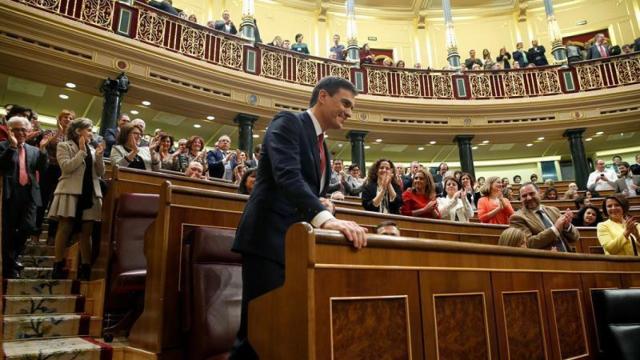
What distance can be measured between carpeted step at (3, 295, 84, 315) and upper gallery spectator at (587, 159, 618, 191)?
302 inches

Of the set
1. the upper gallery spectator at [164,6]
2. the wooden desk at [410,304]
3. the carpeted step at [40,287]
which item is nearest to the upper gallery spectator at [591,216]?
the wooden desk at [410,304]

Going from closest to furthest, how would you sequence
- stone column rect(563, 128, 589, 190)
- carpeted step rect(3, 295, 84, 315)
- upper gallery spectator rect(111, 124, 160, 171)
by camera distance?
carpeted step rect(3, 295, 84, 315) < upper gallery spectator rect(111, 124, 160, 171) < stone column rect(563, 128, 589, 190)

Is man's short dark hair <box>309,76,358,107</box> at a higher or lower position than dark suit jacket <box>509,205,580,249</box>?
higher

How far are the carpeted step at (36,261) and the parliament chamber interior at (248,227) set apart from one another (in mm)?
10

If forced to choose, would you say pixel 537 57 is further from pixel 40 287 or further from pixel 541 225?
pixel 40 287

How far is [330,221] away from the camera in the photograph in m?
1.28

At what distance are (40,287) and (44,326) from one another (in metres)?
0.46

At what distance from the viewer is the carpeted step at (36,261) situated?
316 cm

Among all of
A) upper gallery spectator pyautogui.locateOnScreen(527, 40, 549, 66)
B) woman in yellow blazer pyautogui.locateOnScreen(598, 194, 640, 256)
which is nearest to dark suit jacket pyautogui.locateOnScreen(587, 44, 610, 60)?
upper gallery spectator pyautogui.locateOnScreen(527, 40, 549, 66)

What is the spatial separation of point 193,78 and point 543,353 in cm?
667

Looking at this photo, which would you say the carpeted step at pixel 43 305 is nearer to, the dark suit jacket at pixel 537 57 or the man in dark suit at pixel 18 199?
the man in dark suit at pixel 18 199

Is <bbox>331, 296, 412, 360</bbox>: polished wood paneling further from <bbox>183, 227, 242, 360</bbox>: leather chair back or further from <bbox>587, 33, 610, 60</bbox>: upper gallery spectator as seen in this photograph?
<bbox>587, 33, 610, 60</bbox>: upper gallery spectator

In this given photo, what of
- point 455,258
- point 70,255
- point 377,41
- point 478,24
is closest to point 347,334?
point 455,258

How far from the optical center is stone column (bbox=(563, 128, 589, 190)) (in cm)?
877
